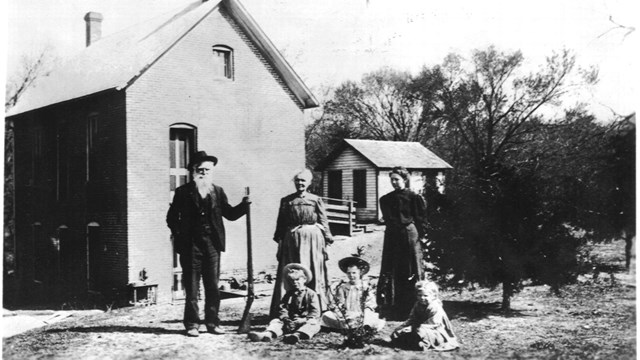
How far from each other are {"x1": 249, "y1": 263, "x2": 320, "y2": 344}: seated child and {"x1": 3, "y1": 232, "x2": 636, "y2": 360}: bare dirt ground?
0.39ft

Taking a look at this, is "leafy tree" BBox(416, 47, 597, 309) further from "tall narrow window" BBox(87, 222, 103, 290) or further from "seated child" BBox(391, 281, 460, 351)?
"tall narrow window" BBox(87, 222, 103, 290)

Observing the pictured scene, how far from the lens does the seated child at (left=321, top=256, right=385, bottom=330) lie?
593 centimetres

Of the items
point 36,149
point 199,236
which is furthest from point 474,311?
point 36,149

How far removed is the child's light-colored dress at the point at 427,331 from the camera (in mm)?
5695

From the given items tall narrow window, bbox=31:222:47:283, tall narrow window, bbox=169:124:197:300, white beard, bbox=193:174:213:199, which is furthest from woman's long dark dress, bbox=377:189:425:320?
tall narrow window, bbox=31:222:47:283

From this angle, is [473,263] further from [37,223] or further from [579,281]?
[37,223]

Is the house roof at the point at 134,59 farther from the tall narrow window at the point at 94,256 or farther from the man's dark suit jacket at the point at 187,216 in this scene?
the man's dark suit jacket at the point at 187,216

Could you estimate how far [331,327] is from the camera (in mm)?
6145

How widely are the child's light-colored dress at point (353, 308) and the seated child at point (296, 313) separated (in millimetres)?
174

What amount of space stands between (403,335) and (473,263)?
1.78 meters

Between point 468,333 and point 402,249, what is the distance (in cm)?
120

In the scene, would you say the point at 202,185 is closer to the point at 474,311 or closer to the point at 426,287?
the point at 426,287

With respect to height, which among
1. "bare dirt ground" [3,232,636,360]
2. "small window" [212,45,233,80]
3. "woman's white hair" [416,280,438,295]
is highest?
"small window" [212,45,233,80]

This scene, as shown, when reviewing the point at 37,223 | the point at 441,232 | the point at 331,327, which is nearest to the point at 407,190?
the point at 441,232
